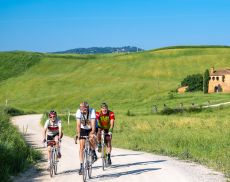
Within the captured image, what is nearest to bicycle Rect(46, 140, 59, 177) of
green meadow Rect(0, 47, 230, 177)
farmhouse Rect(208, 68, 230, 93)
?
green meadow Rect(0, 47, 230, 177)

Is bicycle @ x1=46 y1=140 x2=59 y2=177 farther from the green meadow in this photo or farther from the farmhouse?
the farmhouse

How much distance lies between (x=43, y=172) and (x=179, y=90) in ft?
274

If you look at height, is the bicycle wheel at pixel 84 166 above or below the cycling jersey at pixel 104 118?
below

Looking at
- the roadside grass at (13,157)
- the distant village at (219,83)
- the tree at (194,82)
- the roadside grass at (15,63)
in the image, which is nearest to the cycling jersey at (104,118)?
the roadside grass at (13,157)

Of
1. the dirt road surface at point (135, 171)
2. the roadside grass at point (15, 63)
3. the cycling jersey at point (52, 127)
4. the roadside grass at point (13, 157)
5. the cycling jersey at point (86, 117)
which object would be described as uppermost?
the roadside grass at point (15, 63)

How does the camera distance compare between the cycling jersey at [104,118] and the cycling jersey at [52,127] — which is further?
the cycling jersey at [104,118]

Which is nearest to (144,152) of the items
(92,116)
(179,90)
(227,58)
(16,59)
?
(92,116)

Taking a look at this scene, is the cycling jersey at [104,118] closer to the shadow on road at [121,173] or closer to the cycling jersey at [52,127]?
the shadow on road at [121,173]

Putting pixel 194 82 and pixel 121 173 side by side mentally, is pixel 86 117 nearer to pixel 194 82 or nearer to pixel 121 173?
pixel 121 173

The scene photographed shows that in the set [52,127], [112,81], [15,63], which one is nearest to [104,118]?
[52,127]

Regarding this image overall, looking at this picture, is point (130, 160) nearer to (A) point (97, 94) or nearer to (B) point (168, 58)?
(A) point (97, 94)

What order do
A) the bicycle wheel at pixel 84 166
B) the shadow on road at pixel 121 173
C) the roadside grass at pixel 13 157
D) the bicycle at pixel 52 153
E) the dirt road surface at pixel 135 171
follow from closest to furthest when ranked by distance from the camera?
the bicycle wheel at pixel 84 166
the dirt road surface at pixel 135 171
the shadow on road at pixel 121 173
the roadside grass at pixel 13 157
the bicycle at pixel 52 153

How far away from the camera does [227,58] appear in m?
132

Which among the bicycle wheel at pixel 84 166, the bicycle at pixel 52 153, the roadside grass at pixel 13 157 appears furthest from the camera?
the bicycle at pixel 52 153
